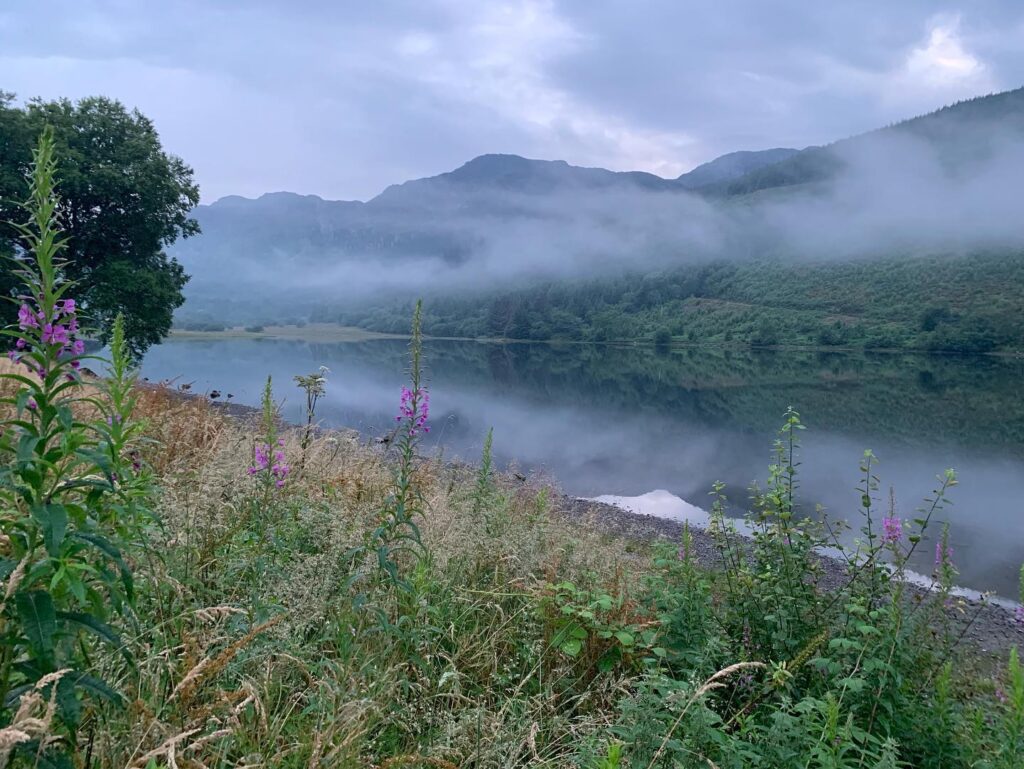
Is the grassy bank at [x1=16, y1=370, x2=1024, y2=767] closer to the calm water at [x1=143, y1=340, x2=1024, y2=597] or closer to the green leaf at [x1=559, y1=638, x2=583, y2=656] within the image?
the green leaf at [x1=559, y1=638, x2=583, y2=656]

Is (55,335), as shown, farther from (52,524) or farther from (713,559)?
(713,559)

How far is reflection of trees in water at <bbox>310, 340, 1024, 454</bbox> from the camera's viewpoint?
113 feet

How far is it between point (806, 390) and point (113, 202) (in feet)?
161

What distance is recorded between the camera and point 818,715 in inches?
129

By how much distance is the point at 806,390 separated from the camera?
165 ft

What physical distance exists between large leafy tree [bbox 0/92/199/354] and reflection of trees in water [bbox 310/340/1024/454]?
40.6 ft

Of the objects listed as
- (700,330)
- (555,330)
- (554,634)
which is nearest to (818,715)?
(554,634)

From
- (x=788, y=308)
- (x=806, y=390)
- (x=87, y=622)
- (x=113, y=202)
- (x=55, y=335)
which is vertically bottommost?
Result: (x=806, y=390)

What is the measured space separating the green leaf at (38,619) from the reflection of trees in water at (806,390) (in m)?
25.9

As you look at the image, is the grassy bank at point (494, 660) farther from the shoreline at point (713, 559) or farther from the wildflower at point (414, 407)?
the shoreline at point (713, 559)

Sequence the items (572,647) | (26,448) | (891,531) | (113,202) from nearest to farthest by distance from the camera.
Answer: (26,448), (572,647), (891,531), (113,202)

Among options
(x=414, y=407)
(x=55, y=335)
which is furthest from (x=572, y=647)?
(x=55, y=335)

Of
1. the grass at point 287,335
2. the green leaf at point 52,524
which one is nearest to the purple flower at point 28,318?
the green leaf at point 52,524

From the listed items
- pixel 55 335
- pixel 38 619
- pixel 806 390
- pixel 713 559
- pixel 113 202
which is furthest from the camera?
pixel 806 390
